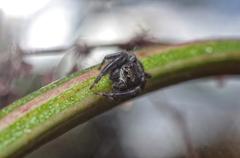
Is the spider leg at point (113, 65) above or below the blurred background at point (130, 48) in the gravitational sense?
above

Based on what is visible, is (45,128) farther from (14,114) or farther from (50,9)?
(50,9)

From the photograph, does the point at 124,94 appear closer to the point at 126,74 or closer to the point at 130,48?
the point at 126,74

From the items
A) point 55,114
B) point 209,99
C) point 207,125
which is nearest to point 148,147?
point 207,125

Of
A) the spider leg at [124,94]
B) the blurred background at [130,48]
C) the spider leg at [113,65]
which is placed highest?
the spider leg at [113,65]

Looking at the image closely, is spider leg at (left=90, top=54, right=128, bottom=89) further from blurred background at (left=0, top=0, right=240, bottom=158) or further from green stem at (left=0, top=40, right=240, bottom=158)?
blurred background at (left=0, top=0, right=240, bottom=158)

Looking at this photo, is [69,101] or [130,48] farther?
[130,48]

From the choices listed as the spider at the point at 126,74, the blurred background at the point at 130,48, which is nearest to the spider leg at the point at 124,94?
the spider at the point at 126,74

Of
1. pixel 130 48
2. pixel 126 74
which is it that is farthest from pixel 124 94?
pixel 130 48

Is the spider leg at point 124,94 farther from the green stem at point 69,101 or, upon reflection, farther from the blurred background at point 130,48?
the blurred background at point 130,48
